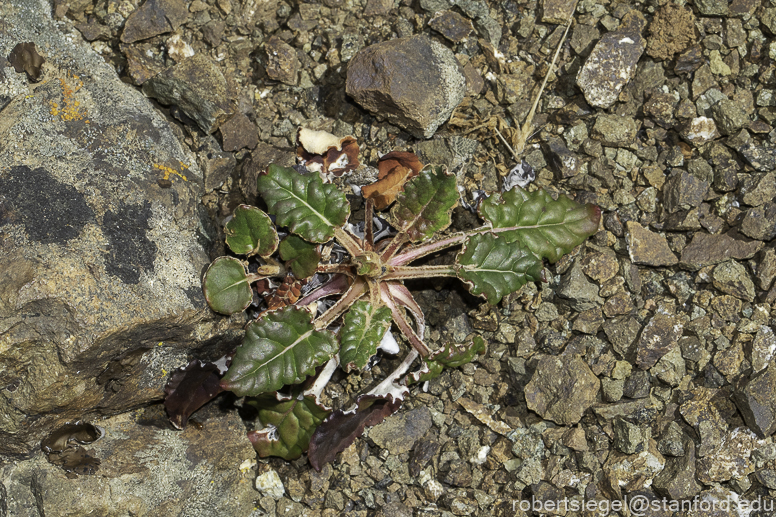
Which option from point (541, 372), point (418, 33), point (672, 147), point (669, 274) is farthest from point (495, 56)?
point (541, 372)

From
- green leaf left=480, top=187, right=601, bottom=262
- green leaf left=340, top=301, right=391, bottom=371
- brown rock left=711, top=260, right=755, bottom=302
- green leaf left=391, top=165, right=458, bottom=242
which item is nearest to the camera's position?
green leaf left=340, top=301, right=391, bottom=371

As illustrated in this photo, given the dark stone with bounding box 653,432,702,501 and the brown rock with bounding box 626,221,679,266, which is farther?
the brown rock with bounding box 626,221,679,266

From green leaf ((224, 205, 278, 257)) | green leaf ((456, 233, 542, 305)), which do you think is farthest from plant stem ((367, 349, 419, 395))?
green leaf ((224, 205, 278, 257))

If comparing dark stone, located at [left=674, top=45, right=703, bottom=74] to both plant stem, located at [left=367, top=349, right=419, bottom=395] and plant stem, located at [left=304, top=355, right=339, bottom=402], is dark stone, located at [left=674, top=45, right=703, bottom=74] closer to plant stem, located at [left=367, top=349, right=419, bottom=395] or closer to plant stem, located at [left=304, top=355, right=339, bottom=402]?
plant stem, located at [left=367, top=349, right=419, bottom=395]

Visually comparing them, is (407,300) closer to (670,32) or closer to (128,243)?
(128,243)

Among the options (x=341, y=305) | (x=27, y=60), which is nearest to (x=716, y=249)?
(x=341, y=305)
